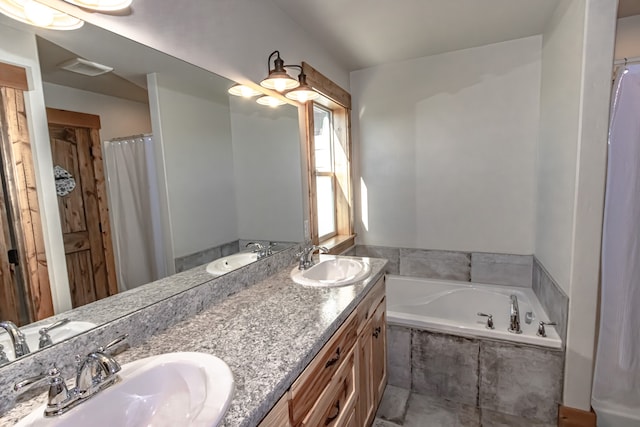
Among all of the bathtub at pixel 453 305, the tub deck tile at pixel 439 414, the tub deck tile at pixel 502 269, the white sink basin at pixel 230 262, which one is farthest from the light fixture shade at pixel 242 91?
the tub deck tile at pixel 502 269

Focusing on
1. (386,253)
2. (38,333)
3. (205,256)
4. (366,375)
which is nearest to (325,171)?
(386,253)

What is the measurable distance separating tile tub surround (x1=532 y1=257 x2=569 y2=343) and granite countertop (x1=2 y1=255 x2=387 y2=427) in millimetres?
1200

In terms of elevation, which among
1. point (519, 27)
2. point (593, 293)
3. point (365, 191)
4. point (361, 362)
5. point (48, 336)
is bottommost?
point (361, 362)

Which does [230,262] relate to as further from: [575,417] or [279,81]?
[575,417]

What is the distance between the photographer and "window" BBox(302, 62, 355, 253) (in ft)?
9.19

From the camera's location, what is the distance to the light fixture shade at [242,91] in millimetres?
1609

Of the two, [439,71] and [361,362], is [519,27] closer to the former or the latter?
[439,71]

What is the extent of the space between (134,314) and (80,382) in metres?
0.30

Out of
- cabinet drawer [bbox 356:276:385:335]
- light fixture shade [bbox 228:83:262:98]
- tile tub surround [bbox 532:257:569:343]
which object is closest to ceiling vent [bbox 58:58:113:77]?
light fixture shade [bbox 228:83:262:98]

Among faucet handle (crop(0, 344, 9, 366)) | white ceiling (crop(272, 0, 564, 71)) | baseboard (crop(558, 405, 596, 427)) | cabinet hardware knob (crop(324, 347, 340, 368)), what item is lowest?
baseboard (crop(558, 405, 596, 427))

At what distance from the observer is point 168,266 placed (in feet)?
4.23

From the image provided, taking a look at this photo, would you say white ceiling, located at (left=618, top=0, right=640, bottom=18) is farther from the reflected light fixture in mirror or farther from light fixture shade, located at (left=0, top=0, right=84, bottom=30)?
light fixture shade, located at (left=0, top=0, right=84, bottom=30)

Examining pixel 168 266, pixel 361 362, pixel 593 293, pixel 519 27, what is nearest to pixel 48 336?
pixel 168 266

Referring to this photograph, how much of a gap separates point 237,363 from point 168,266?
0.59 metres
